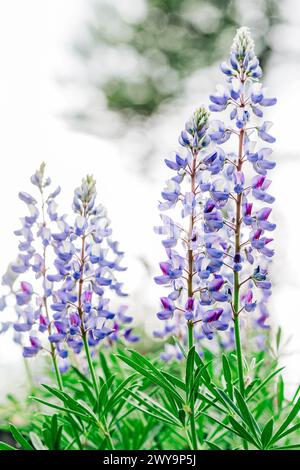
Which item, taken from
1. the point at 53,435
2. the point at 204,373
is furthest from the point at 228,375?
the point at 53,435

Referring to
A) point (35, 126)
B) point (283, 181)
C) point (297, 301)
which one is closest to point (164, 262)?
point (297, 301)

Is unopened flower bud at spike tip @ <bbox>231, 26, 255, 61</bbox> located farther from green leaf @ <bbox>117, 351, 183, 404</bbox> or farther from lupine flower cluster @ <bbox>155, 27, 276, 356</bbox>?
green leaf @ <bbox>117, 351, 183, 404</bbox>

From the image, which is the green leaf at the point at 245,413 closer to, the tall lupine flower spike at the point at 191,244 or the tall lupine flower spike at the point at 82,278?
the tall lupine flower spike at the point at 191,244

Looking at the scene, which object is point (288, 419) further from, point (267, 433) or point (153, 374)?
point (153, 374)

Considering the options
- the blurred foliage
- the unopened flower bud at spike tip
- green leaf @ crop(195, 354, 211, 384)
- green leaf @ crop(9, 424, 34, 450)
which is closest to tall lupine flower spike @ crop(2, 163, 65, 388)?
green leaf @ crop(9, 424, 34, 450)

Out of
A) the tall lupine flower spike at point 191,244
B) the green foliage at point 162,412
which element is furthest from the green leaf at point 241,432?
the tall lupine flower spike at point 191,244

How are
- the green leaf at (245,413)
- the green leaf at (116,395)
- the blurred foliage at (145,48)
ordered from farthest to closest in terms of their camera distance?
1. the blurred foliage at (145,48)
2. the green leaf at (116,395)
3. the green leaf at (245,413)

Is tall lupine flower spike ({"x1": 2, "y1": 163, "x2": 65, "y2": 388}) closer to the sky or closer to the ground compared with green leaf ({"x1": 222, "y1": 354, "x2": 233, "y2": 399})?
closer to the sky
